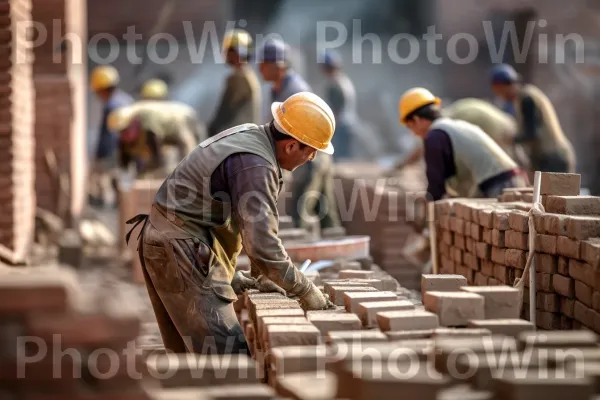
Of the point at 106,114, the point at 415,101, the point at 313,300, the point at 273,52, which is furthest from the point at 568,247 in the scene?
the point at 106,114

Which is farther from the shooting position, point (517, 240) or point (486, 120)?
point (486, 120)

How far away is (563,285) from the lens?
17.5 ft

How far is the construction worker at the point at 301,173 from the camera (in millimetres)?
9898

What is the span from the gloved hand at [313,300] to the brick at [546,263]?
128cm

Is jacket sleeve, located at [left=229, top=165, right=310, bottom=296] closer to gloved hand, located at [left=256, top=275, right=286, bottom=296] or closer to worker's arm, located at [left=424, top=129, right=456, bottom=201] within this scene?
gloved hand, located at [left=256, top=275, right=286, bottom=296]

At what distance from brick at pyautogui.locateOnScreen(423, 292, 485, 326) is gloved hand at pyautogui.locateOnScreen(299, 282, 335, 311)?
78 centimetres

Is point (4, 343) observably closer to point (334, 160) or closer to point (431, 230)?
point (431, 230)

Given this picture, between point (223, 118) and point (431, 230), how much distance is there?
4.00 metres

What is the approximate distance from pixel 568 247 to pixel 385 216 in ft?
17.9

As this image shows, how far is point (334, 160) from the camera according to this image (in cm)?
1650

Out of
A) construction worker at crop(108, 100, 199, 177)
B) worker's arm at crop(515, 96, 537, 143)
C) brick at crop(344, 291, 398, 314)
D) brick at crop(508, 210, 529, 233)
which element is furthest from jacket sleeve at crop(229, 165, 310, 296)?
construction worker at crop(108, 100, 199, 177)

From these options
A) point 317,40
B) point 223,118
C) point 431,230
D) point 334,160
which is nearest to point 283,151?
point 431,230

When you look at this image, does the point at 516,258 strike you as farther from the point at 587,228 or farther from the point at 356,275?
the point at 356,275

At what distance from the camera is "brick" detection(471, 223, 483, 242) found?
21.3 feet
